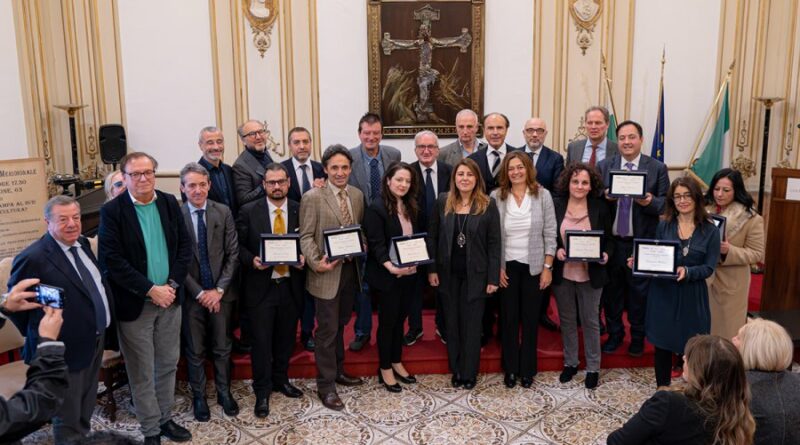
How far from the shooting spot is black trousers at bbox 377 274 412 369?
4.21 metres

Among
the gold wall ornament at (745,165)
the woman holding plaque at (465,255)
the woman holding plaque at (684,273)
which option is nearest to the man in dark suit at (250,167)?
the woman holding plaque at (465,255)

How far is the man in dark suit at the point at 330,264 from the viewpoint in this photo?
3.97 meters

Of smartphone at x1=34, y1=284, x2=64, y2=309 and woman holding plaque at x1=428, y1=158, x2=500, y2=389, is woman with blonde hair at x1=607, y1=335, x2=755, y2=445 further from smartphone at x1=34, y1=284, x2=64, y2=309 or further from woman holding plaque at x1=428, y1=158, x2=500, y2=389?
smartphone at x1=34, y1=284, x2=64, y2=309

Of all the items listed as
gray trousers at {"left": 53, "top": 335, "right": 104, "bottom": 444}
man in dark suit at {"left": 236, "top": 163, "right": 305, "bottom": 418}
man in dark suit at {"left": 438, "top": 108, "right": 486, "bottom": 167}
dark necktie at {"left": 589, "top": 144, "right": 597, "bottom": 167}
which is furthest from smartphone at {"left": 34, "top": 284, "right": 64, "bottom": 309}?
dark necktie at {"left": 589, "top": 144, "right": 597, "bottom": 167}

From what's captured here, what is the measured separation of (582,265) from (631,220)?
1.60ft

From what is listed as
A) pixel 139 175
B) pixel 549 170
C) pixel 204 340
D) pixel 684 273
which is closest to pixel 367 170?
pixel 549 170

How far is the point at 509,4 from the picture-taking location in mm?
6840

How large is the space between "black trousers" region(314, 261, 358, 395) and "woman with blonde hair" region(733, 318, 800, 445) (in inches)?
A: 93.6

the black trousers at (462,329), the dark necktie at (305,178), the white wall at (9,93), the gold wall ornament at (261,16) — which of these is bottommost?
the black trousers at (462,329)

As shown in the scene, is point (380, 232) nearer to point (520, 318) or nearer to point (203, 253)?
point (203, 253)

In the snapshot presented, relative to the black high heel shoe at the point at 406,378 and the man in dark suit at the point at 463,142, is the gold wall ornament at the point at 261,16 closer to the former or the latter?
the man in dark suit at the point at 463,142

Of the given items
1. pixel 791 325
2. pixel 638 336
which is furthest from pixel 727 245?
pixel 791 325

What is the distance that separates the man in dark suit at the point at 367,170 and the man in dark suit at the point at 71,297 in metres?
1.91

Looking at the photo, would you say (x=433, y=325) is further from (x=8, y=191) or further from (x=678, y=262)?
(x=8, y=191)
